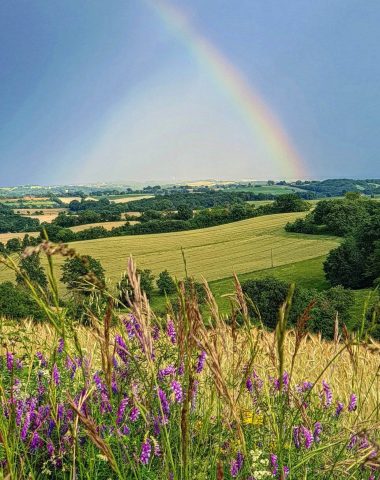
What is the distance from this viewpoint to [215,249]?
277 feet

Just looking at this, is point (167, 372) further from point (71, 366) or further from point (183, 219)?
point (183, 219)

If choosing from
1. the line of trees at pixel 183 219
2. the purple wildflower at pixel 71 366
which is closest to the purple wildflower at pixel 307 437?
the purple wildflower at pixel 71 366

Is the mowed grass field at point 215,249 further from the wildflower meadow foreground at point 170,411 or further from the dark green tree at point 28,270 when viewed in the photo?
the wildflower meadow foreground at point 170,411

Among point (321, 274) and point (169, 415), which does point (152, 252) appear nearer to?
point (321, 274)

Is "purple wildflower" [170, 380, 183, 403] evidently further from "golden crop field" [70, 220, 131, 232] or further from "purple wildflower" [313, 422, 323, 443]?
"golden crop field" [70, 220, 131, 232]

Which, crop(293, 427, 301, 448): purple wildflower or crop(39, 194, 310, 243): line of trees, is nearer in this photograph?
crop(293, 427, 301, 448): purple wildflower

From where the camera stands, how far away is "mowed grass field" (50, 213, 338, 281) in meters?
72.1

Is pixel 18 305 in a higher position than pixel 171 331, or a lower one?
lower

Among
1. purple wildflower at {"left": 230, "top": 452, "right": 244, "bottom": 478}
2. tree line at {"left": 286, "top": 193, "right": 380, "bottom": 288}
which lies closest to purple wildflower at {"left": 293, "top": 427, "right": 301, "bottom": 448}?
purple wildflower at {"left": 230, "top": 452, "right": 244, "bottom": 478}

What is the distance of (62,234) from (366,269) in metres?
48.0

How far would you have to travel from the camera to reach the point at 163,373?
240cm

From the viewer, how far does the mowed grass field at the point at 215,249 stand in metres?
72.1

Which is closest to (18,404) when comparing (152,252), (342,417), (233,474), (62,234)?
(233,474)

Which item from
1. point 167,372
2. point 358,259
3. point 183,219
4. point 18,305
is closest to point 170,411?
point 167,372
